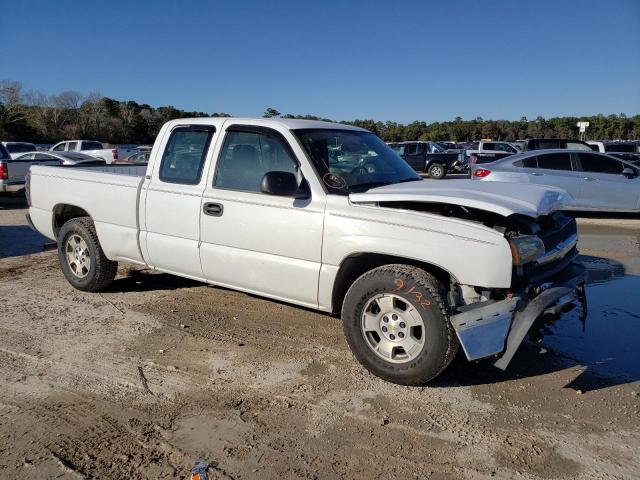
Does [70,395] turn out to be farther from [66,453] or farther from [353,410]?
[353,410]

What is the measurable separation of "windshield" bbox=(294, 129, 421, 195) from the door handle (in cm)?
92

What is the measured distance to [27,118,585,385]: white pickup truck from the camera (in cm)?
355

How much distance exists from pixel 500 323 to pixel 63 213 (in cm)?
508

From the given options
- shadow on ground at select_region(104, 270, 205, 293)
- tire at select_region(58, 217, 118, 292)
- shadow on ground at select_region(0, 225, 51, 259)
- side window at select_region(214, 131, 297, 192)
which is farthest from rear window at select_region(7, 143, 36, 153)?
side window at select_region(214, 131, 297, 192)

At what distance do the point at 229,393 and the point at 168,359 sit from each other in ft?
2.72

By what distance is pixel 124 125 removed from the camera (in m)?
51.9

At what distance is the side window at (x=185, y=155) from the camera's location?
4.95 m

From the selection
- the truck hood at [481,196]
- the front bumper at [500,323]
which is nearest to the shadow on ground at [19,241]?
the truck hood at [481,196]

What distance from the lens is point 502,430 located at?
3.28 m

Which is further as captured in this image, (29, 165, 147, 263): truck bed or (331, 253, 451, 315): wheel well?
(29, 165, 147, 263): truck bed

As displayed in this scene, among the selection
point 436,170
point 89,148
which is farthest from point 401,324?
point 89,148

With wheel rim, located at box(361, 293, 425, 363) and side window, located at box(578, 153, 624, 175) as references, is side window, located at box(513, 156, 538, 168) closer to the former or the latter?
side window, located at box(578, 153, 624, 175)

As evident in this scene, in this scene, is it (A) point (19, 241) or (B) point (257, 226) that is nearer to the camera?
(B) point (257, 226)

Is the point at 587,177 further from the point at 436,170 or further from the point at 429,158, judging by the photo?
the point at 429,158
